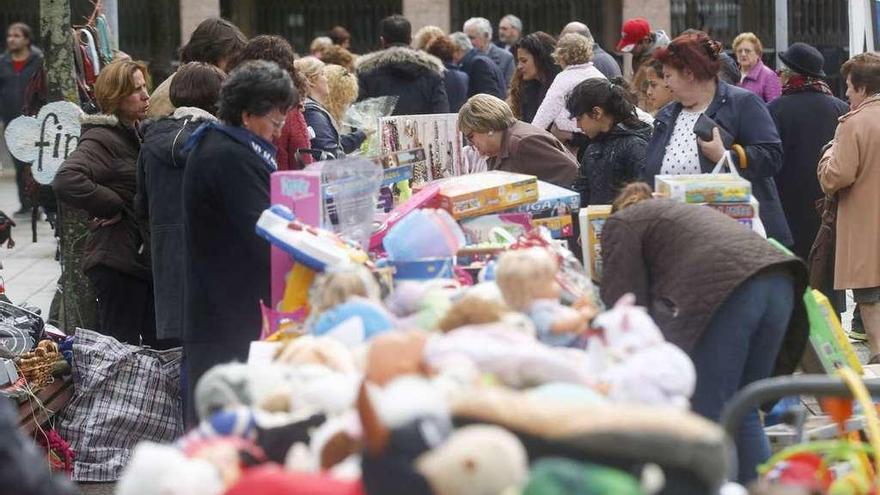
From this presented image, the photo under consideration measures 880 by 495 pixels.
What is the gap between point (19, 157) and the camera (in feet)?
27.5

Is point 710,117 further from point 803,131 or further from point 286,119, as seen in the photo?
point 803,131

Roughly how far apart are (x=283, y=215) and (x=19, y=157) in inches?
142

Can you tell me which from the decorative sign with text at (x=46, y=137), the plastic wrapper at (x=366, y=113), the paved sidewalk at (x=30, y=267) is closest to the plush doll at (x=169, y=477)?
the decorative sign with text at (x=46, y=137)

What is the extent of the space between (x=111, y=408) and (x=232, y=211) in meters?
1.77

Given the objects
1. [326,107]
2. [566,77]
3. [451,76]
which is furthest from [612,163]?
[451,76]

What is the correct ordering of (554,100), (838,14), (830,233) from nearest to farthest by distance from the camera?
(830,233)
(554,100)
(838,14)

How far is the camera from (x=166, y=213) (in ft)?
23.1

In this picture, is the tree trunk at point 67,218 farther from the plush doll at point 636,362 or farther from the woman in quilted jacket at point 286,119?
the plush doll at point 636,362

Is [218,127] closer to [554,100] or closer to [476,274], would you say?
[476,274]

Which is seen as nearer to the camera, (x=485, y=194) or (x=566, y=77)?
(x=485, y=194)

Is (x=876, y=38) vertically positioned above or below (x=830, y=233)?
above

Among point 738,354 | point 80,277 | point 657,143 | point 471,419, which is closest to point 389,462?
point 471,419

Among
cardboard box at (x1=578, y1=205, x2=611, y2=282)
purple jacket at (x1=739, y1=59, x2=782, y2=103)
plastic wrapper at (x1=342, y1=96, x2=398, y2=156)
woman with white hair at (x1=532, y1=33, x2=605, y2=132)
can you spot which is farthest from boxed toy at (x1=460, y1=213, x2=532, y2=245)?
purple jacket at (x1=739, y1=59, x2=782, y2=103)

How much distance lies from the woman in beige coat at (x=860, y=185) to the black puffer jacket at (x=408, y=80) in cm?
393
